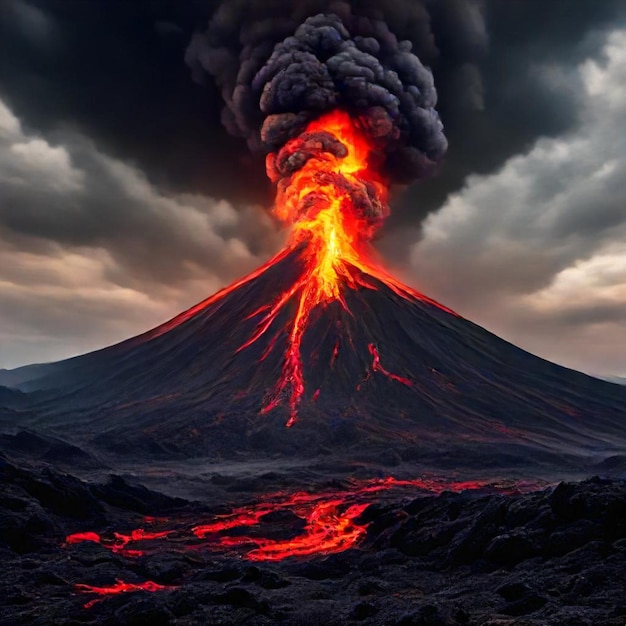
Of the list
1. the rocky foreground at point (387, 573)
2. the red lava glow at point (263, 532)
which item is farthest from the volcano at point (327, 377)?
the rocky foreground at point (387, 573)

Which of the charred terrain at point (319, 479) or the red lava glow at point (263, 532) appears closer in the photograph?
the charred terrain at point (319, 479)

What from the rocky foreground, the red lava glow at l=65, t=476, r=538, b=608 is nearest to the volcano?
the red lava glow at l=65, t=476, r=538, b=608

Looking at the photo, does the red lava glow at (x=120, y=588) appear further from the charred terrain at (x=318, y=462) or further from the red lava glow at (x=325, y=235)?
the red lava glow at (x=325, y=235)

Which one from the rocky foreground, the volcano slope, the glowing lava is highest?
the glowing lava

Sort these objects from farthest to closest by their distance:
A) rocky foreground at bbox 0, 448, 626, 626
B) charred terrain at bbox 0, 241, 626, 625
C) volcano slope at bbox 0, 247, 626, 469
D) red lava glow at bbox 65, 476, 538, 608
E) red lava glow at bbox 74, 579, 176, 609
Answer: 1. volcano slope at bbox 0, 247, 626, 469
2. red lava glow at bbox 65, 476, 538, 608
3. red lava glow at bbox 74, 579, 176, 609
4. charred terrain at bbox 0, 241, 626, 625
5. rocky foreground at bbox 0, 448, 626, 626

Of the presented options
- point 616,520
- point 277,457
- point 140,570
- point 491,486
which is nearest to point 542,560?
point 616,520

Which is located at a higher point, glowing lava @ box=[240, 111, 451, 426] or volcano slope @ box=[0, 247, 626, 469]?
glowing lava @ box=[240, 111, 451, 426]

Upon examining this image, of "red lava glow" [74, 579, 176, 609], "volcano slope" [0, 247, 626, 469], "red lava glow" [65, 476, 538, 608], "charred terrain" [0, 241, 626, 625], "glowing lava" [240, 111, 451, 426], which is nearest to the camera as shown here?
"charred terrain" [0, 241, 626, 625]

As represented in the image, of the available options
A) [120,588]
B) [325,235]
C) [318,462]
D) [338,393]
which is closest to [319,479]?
[318,462]

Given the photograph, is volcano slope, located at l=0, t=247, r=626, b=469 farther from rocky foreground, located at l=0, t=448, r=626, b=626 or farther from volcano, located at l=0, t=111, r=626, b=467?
rocky foreground, located at l=0, t=448, r=626, b=626
